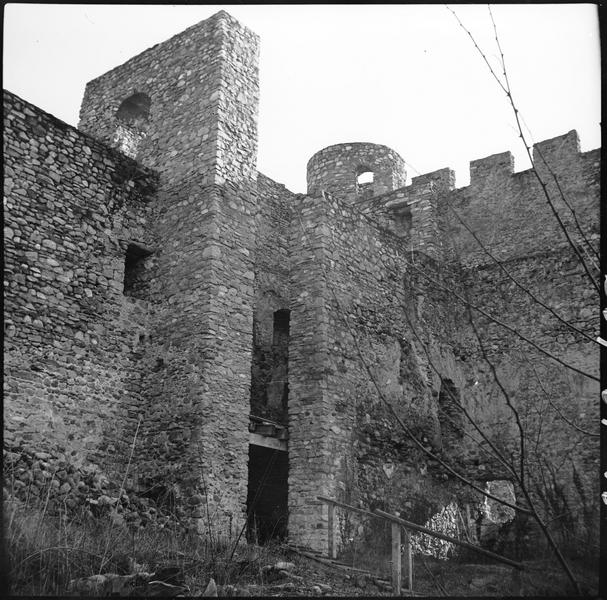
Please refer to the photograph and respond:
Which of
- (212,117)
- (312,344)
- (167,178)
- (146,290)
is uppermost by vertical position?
(212,117)

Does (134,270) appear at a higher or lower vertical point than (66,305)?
higher

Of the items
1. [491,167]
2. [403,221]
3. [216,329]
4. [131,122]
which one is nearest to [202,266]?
[216,329]

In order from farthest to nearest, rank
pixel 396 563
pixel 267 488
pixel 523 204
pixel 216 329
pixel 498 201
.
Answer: pixel 498 201 → pixel 523 204 → pixel 267 488 → pixel 216 329 → pixel 396 563

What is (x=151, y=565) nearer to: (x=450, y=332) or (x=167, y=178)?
(x=167, y=178)

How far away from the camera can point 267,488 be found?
10773 mm

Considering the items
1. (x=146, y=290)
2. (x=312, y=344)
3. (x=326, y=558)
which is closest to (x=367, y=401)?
(x=312, y=344)

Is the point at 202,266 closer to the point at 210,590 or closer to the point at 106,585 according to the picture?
the point at 210,590

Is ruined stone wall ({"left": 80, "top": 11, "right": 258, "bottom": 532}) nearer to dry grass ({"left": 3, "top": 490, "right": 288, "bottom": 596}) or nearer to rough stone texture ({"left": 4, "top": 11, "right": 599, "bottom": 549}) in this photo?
rough stone texture ({"left": 4, "top": 11, "right": 599, "bottom": 549})

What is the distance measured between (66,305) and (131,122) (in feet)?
16.3

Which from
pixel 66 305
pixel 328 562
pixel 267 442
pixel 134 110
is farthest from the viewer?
pixel 134 110

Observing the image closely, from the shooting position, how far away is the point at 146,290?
9938 millimetres

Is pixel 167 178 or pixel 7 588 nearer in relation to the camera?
pixel 7 588

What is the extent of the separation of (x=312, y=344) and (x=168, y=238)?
2534mm

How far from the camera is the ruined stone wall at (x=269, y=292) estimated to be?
11.7m
